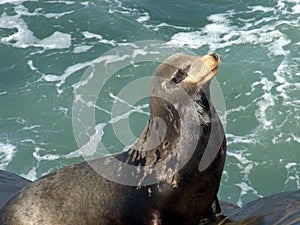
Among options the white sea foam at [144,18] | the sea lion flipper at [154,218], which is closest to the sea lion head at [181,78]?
the sea lion flipper at [154,218]

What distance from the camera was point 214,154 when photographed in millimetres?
6398

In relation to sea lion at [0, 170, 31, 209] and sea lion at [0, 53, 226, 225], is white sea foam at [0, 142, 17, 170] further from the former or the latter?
sea lion at [0, 53, 226, 225]

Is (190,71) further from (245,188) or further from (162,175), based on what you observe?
(245,188)

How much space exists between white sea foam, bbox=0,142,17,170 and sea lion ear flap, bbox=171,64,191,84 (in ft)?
24.7

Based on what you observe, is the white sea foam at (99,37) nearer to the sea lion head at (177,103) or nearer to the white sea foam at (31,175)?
the white sea foam at (31,175)

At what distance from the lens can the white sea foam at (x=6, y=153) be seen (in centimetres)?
1320

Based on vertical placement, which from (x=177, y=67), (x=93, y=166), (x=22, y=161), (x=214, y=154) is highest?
(x=177, y=67)

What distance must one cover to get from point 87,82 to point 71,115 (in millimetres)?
1288

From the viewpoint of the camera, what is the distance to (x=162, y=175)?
6.53 meters

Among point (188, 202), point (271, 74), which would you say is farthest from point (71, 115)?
point (188, 202)

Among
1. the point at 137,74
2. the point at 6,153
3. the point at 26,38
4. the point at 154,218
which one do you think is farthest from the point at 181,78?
the point at 26,38

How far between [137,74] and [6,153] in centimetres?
399

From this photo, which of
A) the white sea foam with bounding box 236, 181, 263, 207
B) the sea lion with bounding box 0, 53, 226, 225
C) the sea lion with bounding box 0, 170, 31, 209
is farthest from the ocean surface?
the sea lion with bounding box 0, 53, 226, 225

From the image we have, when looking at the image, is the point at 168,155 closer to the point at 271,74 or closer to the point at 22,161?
the point at 22,161
